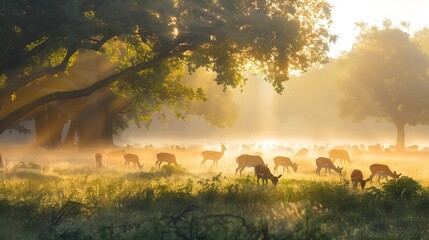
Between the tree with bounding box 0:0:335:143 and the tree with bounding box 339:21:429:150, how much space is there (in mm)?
35577

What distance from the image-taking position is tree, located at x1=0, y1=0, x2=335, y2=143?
17.1 metres

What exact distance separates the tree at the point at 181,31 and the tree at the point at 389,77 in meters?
35.6

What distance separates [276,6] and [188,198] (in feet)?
25.9

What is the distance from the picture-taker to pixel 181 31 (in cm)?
1900

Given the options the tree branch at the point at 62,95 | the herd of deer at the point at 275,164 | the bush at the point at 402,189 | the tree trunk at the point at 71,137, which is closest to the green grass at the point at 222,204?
the bush at the point at 402,189

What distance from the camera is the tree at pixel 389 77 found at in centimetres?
5275

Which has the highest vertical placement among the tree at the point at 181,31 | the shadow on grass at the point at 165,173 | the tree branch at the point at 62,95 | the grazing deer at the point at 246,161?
the tree at the point at 181,31

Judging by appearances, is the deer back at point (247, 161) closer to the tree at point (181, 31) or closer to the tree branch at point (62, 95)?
the tree at point (181, 31)

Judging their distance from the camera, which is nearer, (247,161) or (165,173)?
(165,173)

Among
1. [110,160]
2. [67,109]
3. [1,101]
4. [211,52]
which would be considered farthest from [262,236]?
[67,109]

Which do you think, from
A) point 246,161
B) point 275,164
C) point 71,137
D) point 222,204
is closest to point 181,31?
point 222,204

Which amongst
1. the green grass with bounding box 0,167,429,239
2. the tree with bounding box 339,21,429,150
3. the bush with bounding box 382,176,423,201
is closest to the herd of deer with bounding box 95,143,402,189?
the bush with bounding box 382,176,423,201

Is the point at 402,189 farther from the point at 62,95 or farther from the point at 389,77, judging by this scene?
the point at 389,77

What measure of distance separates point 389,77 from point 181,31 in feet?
130
